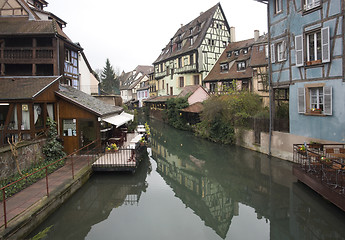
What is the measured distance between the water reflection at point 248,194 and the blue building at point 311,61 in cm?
278

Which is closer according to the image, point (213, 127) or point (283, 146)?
point (283, 146)

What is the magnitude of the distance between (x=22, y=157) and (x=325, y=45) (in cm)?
1369

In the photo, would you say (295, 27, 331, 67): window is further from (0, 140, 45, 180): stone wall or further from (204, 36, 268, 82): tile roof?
(0, 140, 45, 180): stone wall

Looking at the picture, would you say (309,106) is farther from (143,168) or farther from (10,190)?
(10,190)

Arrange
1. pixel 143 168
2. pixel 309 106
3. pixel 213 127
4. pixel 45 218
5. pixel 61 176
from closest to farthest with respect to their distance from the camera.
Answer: pixel 45 218 → pixel 61 176 → pixel 309 106 → pixel 143 168 → pixel 213 127

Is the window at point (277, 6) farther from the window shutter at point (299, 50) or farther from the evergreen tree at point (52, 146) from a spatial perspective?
the evergreen tree at point (52, 146)

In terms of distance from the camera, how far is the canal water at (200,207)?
7586 millimetres

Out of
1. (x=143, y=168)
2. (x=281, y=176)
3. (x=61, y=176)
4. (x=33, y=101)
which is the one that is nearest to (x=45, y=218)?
(x=61, y=176)

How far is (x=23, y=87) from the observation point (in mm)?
12383

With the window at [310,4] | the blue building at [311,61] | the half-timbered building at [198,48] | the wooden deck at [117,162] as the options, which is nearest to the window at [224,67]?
the half-timbered building at [198,48]

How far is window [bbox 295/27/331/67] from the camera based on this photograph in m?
11.2

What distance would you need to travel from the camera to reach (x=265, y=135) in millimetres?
16312

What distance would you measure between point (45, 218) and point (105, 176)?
4.62 metres

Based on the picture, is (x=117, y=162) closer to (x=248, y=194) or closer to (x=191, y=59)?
(x=248, y=194)
